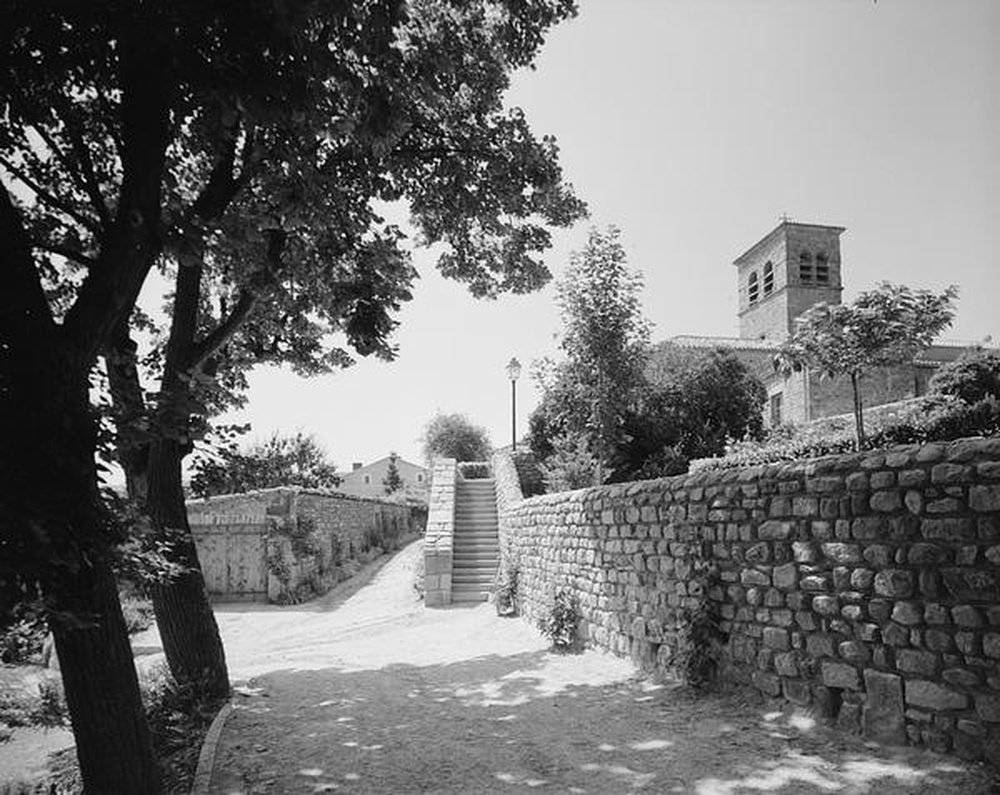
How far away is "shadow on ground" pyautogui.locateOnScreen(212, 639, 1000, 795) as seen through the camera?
155 inches

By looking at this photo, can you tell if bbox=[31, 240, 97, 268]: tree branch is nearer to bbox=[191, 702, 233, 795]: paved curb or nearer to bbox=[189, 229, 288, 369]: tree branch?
bbox=[189, 229, 288, 369]: tree branch

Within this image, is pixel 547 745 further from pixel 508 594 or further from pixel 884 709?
pixel 508 594

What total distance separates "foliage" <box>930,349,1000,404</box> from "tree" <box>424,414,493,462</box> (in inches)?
1039

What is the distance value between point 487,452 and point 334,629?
28.4 metres

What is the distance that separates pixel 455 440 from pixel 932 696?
36.5 metres

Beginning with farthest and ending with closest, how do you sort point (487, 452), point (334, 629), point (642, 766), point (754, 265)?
point (754, 265)
point (487, 452)
point (334, 629)
point (642, 766)

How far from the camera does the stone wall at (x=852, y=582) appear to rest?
11.9ft

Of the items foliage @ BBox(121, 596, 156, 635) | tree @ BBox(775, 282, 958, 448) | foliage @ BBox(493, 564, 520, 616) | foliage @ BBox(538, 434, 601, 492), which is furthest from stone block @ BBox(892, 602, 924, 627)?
tree @ BBox(775, 282, 958, 448)

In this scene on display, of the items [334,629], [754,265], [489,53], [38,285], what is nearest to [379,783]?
[38,285]

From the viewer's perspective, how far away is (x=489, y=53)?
6320 mm

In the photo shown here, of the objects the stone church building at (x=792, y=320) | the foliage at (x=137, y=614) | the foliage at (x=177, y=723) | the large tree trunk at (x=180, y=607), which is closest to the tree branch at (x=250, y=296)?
the large tree trunk at (x=180, y=607)

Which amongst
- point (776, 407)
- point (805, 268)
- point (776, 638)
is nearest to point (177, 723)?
point (776, 638)

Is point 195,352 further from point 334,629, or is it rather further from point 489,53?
point 334,629

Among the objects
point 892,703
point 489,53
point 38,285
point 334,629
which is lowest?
point 334,629
